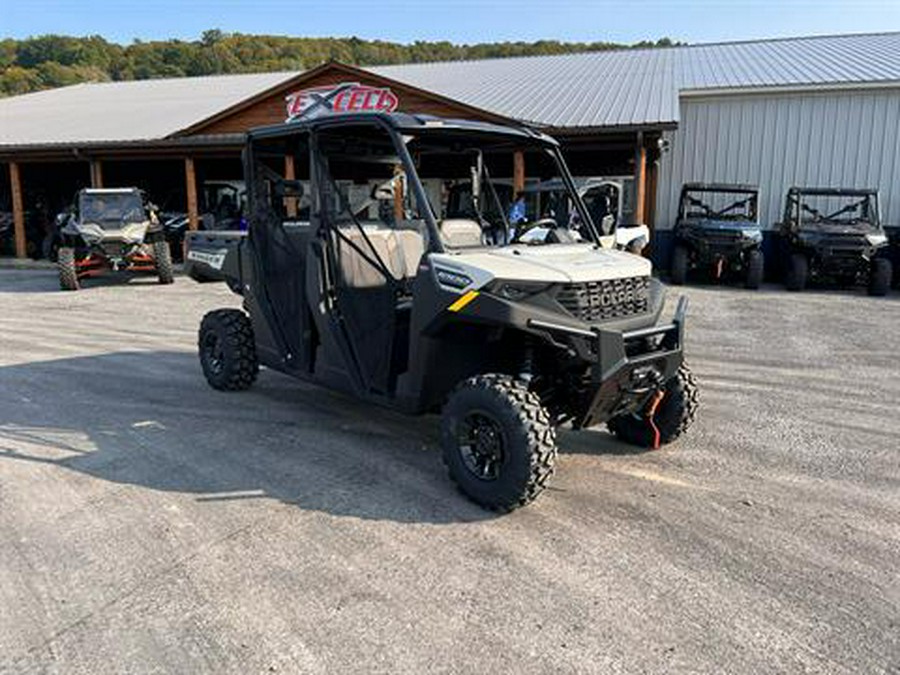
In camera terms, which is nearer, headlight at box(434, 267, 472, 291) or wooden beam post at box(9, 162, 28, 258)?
headlight at box(434, 267, 472, 291)

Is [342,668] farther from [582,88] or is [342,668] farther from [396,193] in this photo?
[582,88]

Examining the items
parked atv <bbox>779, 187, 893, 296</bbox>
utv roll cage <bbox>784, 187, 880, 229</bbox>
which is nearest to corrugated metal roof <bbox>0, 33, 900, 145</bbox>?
utv roll cage <bbox>784, 187, 880, 229</bbox>

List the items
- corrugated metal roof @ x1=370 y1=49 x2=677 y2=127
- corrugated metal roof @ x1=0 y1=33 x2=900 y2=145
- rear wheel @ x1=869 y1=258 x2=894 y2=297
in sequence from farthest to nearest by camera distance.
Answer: corrugated metal roof @ x1=0 y1=33 x2=900 y2=145 → corrugated metal roof @ x1=370 y1=49 x2=677 y2=127 → rear wheel @ x1=869 y1=258 x2=894 y2=297

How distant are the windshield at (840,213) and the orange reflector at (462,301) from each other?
11853 millimetres

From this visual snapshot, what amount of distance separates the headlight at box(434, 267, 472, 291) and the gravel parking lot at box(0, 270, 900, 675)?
1170mm

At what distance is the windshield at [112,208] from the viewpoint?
13.6 metres

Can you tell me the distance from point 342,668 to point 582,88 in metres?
17.7

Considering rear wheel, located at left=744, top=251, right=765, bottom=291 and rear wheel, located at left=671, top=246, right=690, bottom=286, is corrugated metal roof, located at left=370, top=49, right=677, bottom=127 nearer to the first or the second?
rear wheel, located at left=671, top=246, right=690, bottom=286

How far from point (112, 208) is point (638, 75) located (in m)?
13.3

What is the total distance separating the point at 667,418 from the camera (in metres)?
4.75

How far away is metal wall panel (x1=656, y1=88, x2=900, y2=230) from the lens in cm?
1563

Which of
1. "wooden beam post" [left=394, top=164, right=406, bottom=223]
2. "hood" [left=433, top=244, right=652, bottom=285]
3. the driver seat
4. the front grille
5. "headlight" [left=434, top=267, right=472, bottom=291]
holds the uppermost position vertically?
"wooden beam post" [left=394, top=164, right=406, bottom=223]

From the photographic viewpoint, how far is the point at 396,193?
15.6 feet

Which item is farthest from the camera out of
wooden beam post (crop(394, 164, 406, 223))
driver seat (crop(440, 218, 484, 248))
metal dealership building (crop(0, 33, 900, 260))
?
metal dealership building (crop(0, 33, 900, 260))
